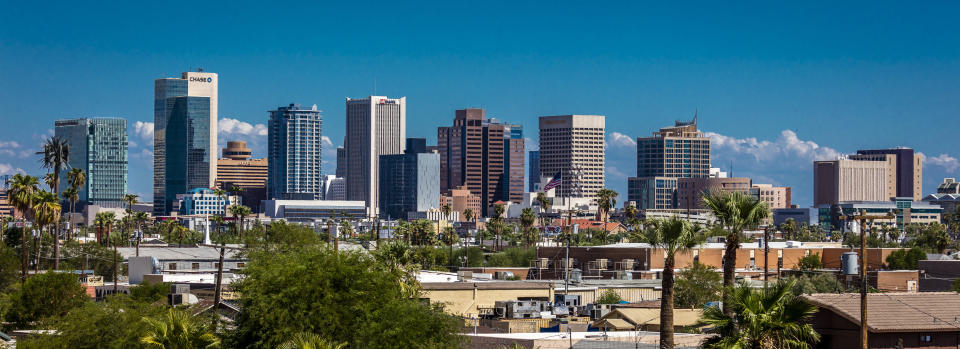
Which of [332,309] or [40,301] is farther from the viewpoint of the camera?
[40,301]

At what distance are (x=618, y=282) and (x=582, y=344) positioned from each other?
4098 cm

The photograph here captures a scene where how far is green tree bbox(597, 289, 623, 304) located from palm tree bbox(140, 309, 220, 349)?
37.6 meters

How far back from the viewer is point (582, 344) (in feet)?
164

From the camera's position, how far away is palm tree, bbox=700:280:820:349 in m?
34.2

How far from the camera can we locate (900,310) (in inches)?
1495

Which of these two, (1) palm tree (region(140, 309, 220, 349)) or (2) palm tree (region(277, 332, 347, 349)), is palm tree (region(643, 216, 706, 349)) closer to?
(2) palm tree (region(277, 332, 347, 349))

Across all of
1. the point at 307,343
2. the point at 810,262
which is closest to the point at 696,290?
the point at 307,343

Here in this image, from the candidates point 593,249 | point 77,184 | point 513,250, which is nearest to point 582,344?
point 593,249

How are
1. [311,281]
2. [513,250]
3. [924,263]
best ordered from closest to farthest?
[311,281] → [924,263] → [513,250]

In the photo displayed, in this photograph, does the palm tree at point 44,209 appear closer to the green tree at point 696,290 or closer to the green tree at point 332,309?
the green tree at point 696,290

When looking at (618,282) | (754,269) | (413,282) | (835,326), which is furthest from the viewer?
(754,269)

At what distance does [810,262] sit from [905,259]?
27.3 ft

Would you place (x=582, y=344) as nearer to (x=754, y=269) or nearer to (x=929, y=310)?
(x=929, y=310)

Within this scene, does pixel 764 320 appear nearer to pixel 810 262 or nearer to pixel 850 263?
pixel 850 263
